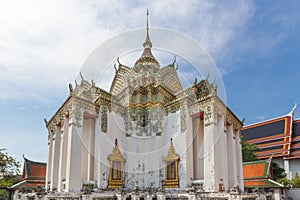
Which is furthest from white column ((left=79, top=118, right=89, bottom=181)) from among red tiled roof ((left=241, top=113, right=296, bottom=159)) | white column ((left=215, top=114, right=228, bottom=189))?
red tiled roof ((left=241, top=113, right=296, bottom=159))

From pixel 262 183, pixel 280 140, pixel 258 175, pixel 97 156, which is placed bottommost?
pixel 262 183

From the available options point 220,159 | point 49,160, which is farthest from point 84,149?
point 220,159

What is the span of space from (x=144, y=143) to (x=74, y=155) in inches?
165

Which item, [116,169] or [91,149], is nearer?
[91,149]

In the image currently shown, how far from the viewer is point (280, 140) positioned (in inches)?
1164

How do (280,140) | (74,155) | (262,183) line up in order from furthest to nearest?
(280,140) < (262,183) < (74,155)

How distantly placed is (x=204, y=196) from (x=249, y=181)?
9.57 m

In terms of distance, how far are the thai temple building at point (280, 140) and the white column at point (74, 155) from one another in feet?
71.9

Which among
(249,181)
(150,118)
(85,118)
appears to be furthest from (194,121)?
(249,181)

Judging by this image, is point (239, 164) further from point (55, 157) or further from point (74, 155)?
point (55, 157)

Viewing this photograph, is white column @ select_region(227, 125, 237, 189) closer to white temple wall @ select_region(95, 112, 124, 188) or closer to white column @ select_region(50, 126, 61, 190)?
white temple wall @ select_region(95, 112, 124, 188)

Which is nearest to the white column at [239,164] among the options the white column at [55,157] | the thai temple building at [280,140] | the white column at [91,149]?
the white column at [91,149]

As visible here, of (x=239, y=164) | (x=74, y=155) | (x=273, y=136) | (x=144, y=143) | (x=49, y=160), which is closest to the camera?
(x=74, y=155)

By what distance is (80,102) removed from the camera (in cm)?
1312
